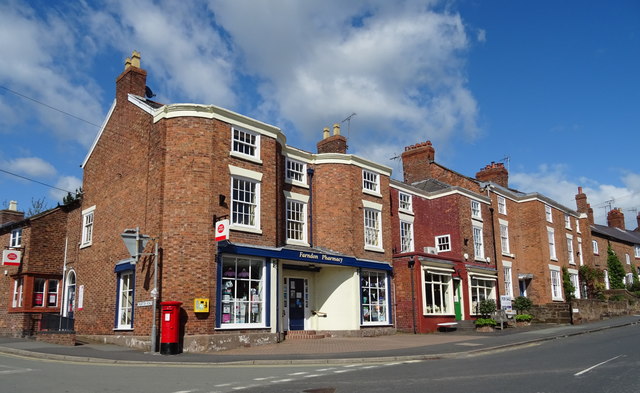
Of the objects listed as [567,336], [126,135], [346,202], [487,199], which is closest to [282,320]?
[346,202]

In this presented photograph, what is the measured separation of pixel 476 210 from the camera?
105 ft

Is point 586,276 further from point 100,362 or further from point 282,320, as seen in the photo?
point 100,362

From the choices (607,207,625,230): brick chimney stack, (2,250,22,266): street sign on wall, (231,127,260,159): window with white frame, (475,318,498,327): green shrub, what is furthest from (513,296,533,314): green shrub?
(607,207,625,230): brick chimney stack

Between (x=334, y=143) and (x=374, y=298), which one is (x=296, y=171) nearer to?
(x=334, y=143)

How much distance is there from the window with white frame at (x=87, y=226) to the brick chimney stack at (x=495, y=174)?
1110 inches

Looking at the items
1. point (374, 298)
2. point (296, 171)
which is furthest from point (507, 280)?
point (296, 171)

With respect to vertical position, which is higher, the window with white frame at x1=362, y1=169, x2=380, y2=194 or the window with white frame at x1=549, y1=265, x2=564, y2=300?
the window with white frame at x1=362, y1=169, x2=380, y2=194

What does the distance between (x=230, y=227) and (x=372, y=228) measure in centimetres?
885

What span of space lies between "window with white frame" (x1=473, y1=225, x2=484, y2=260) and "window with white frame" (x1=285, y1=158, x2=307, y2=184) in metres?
12.9

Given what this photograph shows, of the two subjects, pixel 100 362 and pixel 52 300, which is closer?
pixel 100 362

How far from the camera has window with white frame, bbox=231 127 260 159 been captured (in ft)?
64.7

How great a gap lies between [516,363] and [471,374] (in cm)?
241

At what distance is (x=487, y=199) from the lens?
33125mm

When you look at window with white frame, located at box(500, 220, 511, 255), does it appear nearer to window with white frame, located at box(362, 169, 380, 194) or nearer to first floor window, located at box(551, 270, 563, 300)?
first floor window, located at box(551, 270, 563, 300)
